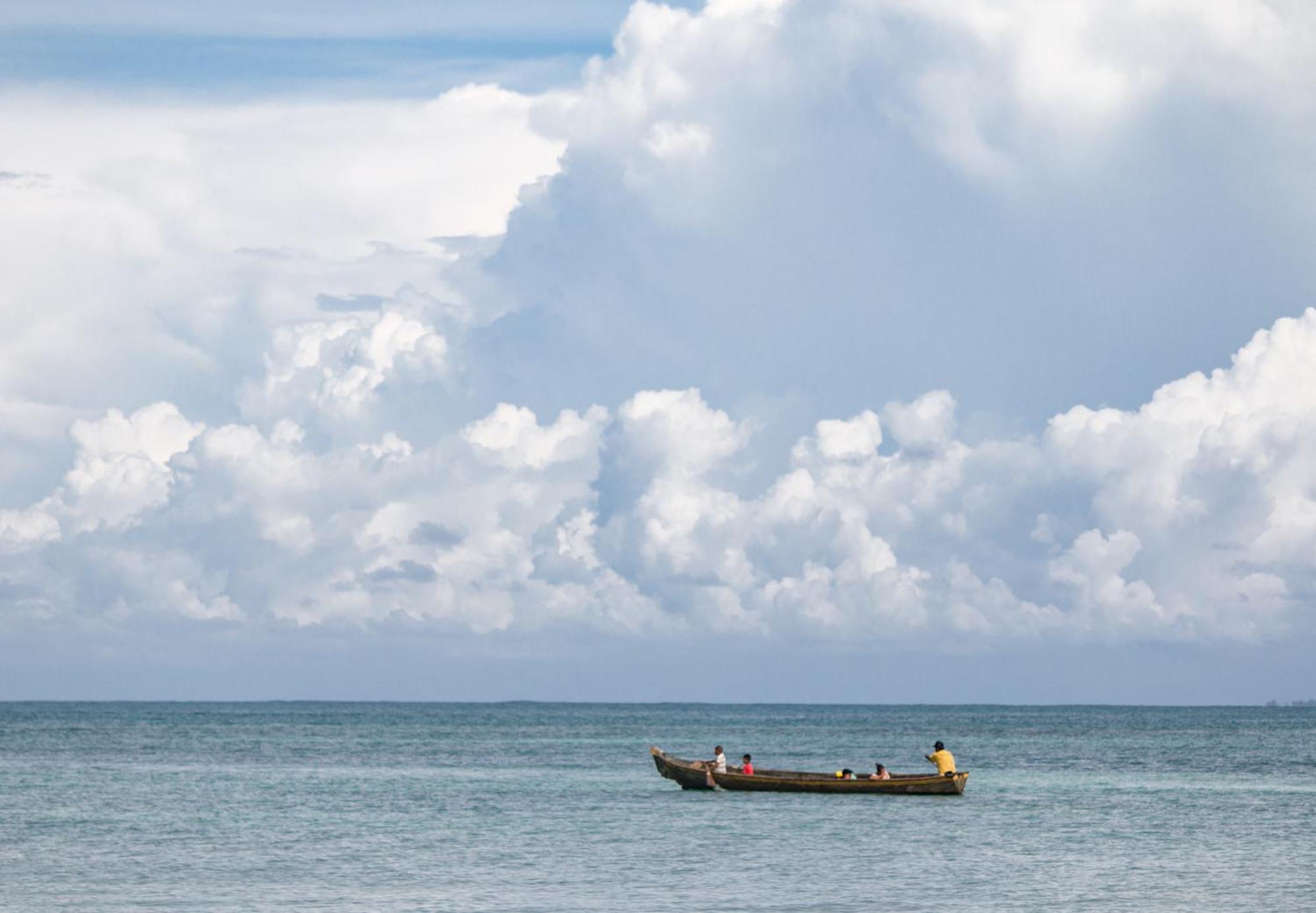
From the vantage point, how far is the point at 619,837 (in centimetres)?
4891

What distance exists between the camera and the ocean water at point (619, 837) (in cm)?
3722

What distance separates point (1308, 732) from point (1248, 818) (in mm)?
103446

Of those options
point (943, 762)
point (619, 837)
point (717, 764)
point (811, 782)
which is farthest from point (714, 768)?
point (619, 837)

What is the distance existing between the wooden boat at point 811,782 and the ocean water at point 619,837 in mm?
492

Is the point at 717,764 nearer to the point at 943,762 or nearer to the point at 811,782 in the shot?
the point at 811,782

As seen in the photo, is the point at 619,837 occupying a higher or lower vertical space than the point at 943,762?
lower

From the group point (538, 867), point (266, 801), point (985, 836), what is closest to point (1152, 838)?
point (985, 836)

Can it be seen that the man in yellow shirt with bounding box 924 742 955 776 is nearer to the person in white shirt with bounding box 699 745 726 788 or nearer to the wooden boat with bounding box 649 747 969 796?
the wooden boat with bounding box 649 747 969 796

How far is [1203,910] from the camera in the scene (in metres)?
35.4

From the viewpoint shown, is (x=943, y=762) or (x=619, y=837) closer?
(x=619, y=837)

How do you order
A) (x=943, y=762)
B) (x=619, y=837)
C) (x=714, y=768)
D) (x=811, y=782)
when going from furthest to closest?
(x=714, y=768), (x=811, y=782), (x=943, y=762), (x=619, y=837)

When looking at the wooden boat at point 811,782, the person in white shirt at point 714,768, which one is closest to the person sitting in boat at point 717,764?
the person in white shirt at point 714,768

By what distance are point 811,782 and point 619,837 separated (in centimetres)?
1613

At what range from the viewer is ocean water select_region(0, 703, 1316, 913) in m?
37.2
